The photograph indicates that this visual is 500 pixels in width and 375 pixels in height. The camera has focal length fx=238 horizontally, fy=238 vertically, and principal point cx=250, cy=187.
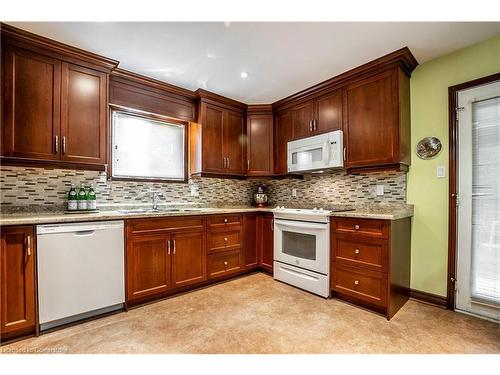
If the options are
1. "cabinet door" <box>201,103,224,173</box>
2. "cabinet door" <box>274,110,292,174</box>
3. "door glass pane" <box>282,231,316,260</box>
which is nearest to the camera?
"door glass pane" <box>282,231,316,260</box>

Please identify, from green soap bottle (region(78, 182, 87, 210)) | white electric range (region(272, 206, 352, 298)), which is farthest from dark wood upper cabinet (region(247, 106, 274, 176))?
green soap bottle (region(78, 182, 87, 210))

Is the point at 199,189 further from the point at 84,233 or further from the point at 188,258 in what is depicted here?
the point at 84,233

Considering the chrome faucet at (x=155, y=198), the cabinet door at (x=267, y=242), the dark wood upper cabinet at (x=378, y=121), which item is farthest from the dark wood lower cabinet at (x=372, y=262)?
the chrome faucet at (x=155, y=198)

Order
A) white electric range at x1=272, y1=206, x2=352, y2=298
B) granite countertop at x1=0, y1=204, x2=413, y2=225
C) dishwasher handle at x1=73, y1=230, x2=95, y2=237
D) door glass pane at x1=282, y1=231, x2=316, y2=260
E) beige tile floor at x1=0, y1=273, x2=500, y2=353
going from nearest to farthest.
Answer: beige tile floor at x1=0, y1=273, x2=500, y2=353, granite countertop at x1=0, y1=204, x2=413, y2=225, dishwasher handle at x1=73, y1=230, x2=95, y2=237, white electric range at x1=272, y1=206, x2=352, y2=298, door glass pane at x1=282, y1=231, x2=316, y2=260

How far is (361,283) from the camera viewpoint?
2197 mm

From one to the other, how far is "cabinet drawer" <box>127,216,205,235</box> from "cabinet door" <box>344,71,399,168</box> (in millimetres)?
1778

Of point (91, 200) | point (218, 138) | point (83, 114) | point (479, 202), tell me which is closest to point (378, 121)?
point (479, 202)

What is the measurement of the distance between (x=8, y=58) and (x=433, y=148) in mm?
3685

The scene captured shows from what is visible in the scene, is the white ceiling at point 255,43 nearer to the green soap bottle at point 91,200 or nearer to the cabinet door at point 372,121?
the cabinet door at point 372,121

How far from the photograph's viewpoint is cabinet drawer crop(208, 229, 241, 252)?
2779 millimetres

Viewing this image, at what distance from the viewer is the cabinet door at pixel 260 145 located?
3475 millimetres

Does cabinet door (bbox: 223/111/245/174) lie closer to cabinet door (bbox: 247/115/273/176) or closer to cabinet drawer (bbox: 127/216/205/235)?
cabinet door (bbox: 247/115/273/176)
